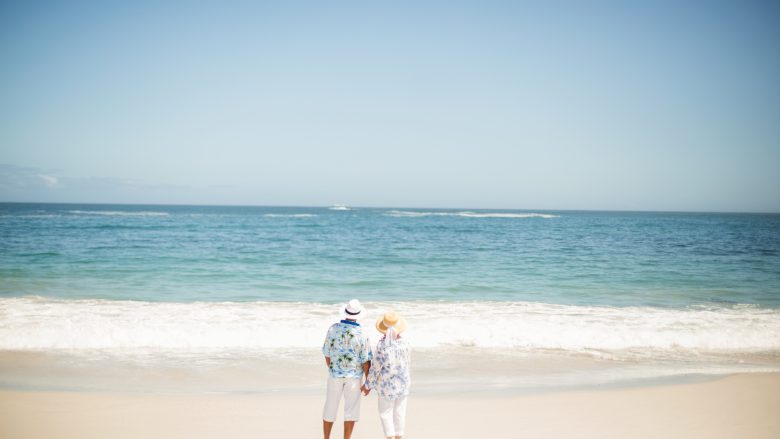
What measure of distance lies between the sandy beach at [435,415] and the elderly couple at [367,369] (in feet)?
2.42

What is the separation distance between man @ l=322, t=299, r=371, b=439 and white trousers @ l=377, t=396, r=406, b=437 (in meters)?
0.30

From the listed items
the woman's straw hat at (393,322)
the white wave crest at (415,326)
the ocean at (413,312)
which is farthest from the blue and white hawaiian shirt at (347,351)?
the white wave crest at (415,326)

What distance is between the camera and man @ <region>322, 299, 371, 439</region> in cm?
452

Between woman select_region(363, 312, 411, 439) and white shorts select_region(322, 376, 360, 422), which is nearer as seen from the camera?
woman select_region(363, 312, 411, 439)

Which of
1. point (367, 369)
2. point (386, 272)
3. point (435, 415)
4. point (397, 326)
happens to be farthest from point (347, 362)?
point (386, 272)

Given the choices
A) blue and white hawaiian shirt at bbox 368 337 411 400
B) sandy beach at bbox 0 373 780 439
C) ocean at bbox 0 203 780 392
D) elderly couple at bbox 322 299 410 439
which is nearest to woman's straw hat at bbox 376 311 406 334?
elderly couple at bbox 322 299 410 439

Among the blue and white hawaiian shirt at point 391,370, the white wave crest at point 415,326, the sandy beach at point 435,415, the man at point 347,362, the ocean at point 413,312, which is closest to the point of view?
the blue and white hawaiian shirt at point 391,370

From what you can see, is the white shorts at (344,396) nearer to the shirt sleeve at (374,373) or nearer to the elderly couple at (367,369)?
the elderly couple at (367,369)

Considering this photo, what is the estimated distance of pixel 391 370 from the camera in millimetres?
4426

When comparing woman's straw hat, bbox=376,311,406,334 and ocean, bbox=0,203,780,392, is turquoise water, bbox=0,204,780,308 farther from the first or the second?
woman's straw hat, bbox=376,311,406,334

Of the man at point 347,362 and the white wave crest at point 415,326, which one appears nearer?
the man at point 347,362

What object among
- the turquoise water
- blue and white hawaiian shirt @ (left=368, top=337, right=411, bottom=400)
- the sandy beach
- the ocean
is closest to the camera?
blue and white hawaiian shirt @ (left=368, top=337, right=411, bottom=400)

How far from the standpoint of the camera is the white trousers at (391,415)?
14.7 ft

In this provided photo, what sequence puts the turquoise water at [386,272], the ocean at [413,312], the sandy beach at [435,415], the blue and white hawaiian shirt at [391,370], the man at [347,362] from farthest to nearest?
the turquoise water at [386,272], the ocean at [413,312], the sandy beach at [435,415], the man at [347,362], the blue and white hawaiian shirt at [391,370]
